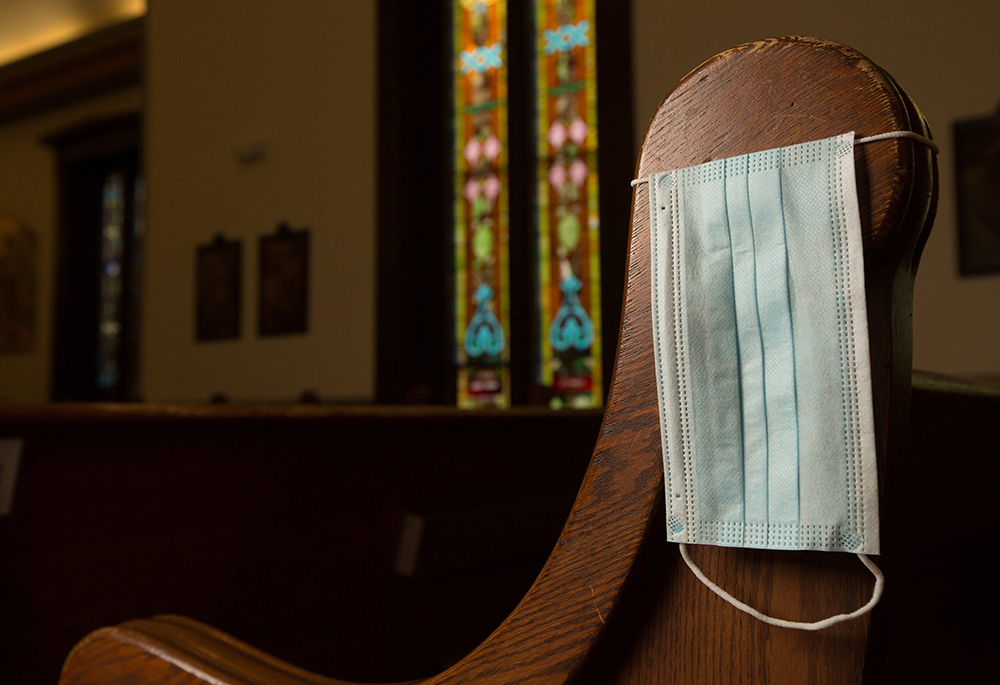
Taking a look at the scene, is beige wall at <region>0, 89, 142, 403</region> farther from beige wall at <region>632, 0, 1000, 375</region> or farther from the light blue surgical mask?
the light blue surgical mask

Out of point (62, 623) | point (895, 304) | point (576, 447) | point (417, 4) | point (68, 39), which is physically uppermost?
point (68, 39)

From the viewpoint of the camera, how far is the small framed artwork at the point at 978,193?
3.79m

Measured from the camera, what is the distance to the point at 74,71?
30.1 ft

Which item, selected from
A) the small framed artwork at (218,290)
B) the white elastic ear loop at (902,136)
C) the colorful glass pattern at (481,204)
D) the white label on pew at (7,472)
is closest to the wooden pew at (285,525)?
the white label on pew at (7,472)

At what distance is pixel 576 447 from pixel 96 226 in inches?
355

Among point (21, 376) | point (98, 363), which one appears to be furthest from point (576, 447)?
point (21, 376)

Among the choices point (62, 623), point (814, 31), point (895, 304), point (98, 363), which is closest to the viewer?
point (895, 304)

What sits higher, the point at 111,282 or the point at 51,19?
the point at 51,19

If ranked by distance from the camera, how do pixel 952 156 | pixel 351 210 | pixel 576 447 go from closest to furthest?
pixel 576 447
pixel 952 156
pixel 351 210

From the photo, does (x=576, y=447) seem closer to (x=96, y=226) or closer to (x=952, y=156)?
(x=952, y=156)

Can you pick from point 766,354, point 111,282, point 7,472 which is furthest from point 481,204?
point 111,282

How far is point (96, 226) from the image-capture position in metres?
9.63

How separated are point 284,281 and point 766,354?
6.18 metres

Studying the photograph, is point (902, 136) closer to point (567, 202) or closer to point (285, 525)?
point (285, 525)
